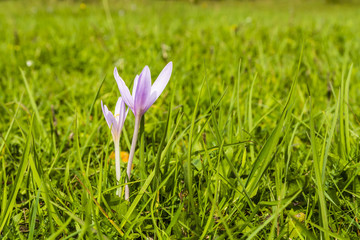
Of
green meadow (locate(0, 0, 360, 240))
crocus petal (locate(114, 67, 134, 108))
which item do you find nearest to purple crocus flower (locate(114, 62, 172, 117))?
crocus petal (locate(114, 67, 134, 108))

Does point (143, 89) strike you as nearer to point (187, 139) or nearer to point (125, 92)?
point (125, 92)

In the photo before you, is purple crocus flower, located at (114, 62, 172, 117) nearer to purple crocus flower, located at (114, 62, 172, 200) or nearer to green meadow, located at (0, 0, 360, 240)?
purple crocus flower, located at (114, 62, 172, 200)

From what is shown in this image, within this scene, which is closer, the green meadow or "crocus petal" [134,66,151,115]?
"crocus petal" [134,66,151,115]

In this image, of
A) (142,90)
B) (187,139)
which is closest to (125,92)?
(142,90)

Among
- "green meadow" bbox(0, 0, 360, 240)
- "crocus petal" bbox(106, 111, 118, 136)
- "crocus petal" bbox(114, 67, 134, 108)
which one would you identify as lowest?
"green meadow" bbox(0, 0, 360, 240)

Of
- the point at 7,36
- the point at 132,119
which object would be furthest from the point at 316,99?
the point at 7,36

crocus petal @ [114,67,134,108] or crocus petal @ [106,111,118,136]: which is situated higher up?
crocus petal @ [114,67,134,108]
